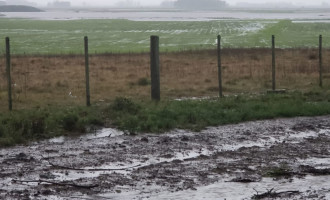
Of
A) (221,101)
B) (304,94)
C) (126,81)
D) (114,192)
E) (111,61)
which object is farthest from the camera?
(111,61)

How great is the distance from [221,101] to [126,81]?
7975 mm

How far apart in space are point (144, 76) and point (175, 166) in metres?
14.5

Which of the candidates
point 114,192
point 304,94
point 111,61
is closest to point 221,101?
point 304,94

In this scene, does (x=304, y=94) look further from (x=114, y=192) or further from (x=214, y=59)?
(x=214, y=59)

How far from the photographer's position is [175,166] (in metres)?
8.16

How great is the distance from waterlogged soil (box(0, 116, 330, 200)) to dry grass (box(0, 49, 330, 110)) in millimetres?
5317

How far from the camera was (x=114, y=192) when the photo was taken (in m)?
6.93

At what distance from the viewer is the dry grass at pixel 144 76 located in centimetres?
1719

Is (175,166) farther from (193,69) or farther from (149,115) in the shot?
(193,69)

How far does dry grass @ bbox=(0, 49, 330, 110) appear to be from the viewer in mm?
17191

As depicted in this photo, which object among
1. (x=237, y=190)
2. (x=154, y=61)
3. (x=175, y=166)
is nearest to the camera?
(x=237, y=190)

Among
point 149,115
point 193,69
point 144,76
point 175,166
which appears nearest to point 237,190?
point 175,166

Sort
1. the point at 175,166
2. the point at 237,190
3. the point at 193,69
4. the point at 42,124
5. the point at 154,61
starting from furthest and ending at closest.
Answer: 1. the point at 193,69
2. the point at 154,61
3. the point at 42,124
4. the point at 175,166
5. the point at 237,190

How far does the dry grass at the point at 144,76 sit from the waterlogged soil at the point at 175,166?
5317 millimetres
